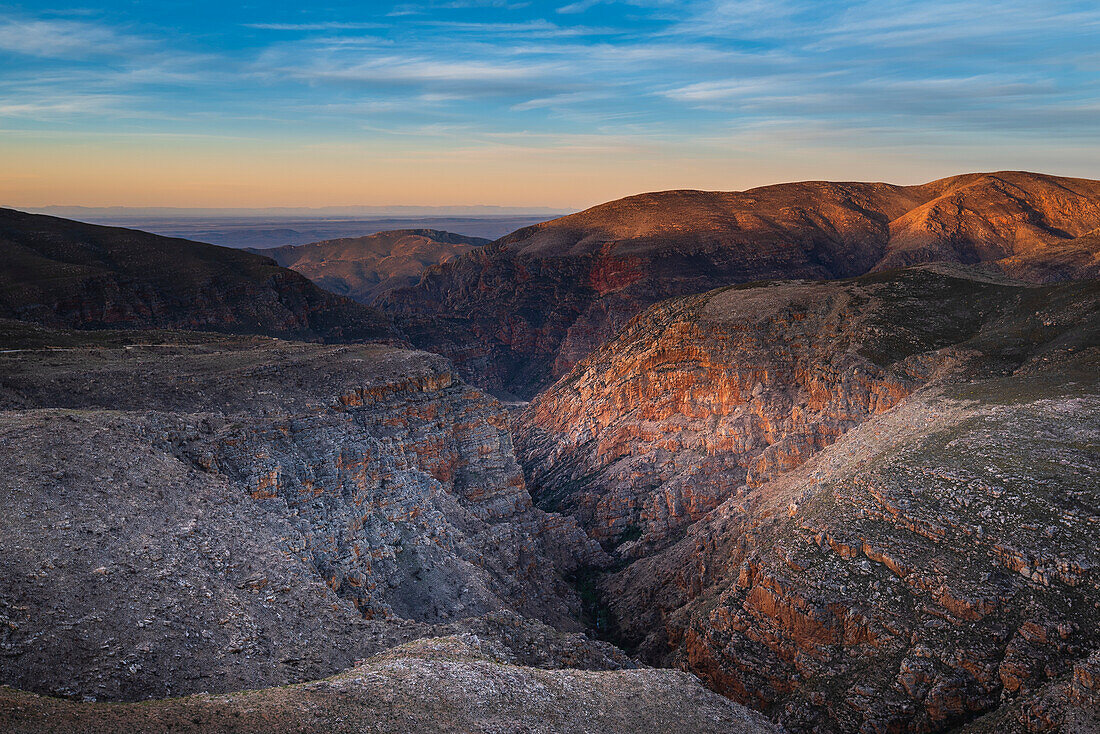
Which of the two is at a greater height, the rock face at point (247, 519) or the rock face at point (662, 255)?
the rock face at point (662, 255)

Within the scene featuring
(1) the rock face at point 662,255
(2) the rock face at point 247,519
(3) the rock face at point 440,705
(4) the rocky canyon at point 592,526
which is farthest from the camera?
(1) the rock face at point 662,255

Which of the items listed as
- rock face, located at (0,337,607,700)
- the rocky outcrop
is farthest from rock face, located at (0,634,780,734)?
the rocky outcrop

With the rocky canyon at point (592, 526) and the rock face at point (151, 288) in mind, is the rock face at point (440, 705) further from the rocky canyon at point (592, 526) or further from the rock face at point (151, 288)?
the rock face at point (151, 288)

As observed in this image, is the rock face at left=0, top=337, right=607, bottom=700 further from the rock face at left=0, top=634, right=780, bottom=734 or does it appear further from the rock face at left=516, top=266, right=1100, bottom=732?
the rock face at left=516, top=266, right=1100, bottom=732

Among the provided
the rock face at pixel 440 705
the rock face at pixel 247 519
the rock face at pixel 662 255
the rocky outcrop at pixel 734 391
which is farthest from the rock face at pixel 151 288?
the rock face at pixel 440 705

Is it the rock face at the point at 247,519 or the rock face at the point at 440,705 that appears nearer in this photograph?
the rock face at the point at 440,705
